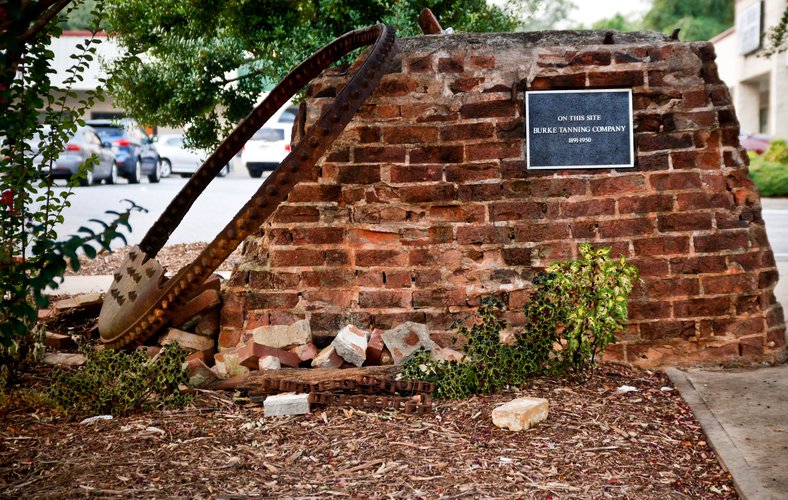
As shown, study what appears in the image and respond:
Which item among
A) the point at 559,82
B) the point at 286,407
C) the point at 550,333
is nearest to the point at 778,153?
the point at 559,82

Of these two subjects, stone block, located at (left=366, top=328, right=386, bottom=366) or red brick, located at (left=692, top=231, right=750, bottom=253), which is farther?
red brick, located at (left=692, top=231, right=750, bottom=253)

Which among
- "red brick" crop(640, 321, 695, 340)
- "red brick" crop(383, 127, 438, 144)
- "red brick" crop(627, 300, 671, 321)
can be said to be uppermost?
"red brick" crop(383, 127, 438, 144)

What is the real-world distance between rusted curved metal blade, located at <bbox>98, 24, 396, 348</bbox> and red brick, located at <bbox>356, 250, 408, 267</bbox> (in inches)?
22.3

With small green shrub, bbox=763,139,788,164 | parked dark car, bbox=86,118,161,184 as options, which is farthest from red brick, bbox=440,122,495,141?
parked dark car, bbox=86,118,161,184

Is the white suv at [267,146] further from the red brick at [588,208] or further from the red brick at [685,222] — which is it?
the red brick at [685,222]

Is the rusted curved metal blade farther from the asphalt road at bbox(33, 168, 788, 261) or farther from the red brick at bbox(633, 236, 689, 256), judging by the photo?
the asphalt road at bbox(33, 168, 788, 261)

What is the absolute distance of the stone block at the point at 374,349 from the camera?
177 inches

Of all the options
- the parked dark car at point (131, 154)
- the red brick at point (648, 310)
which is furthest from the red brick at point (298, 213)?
the parked dark car at point (131, 154)

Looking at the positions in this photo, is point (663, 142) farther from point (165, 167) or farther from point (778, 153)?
point (165, 167)

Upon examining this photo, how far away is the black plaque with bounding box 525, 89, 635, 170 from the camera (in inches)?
187

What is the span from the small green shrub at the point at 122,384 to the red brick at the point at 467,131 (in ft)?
6.03

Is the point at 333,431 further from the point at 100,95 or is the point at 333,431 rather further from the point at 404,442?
the point at 100,95

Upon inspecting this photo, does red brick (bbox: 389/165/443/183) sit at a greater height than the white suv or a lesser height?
lesser

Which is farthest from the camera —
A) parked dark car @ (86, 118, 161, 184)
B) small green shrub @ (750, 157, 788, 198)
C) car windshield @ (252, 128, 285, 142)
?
car windshield @ (252, 128, 285, 142)
